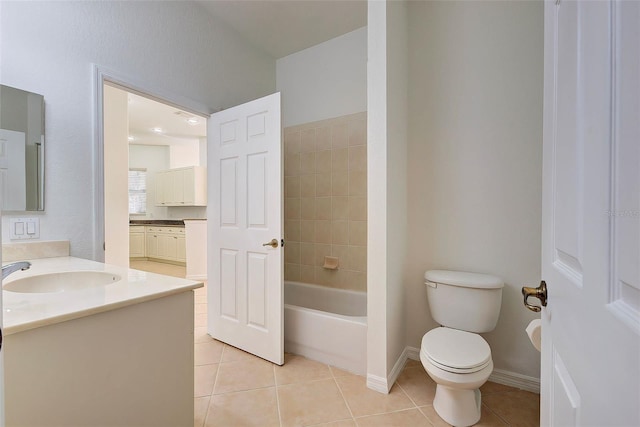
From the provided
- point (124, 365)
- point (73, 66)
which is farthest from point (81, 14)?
point (124, 365)

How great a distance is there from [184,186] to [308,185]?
13.9 feet

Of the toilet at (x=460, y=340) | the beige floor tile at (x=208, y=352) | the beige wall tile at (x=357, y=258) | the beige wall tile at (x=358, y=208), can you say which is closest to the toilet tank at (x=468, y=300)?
the toilet at (x=460, y=340)

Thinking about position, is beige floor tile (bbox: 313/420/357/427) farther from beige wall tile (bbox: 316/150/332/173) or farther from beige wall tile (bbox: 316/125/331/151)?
beige wall tile (bbox: 316/125/331/151)

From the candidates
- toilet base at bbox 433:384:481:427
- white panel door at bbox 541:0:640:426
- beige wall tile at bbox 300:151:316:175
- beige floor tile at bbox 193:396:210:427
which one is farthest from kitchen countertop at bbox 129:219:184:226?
white panel door at bbox 541:0:640:426

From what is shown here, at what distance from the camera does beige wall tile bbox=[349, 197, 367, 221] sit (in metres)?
2.51

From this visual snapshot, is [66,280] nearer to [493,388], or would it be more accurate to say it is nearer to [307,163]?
[307,163]

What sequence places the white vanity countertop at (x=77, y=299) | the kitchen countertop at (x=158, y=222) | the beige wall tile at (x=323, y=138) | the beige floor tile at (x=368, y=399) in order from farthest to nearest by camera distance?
the kitchen countertop at (x=158, y=222) < the beige wall tile at (x=323, y=138) < the beige floor tile at (x=368, y=399) < the white vanity countertop at (x=77, y=299)

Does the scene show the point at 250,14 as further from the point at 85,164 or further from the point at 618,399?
the point at 618,399

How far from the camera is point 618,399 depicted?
357mm

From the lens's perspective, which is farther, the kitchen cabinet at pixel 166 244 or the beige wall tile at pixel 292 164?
the kitchen cabinet at pixel 166 244

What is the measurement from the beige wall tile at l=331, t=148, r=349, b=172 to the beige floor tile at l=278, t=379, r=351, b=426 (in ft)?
5.60

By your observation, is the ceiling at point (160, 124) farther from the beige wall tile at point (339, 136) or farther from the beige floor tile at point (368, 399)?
the beige floor tile at point (368, 399)

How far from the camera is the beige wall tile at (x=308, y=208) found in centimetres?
281

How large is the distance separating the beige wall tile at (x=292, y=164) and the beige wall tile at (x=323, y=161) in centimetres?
24
